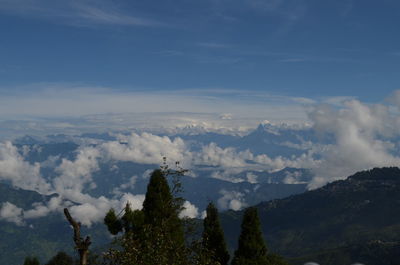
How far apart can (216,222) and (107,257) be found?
147 feet

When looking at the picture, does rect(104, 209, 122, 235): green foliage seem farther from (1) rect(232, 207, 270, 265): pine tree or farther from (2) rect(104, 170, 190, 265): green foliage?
(1) rect(232, 207, 270, 265): pine tree

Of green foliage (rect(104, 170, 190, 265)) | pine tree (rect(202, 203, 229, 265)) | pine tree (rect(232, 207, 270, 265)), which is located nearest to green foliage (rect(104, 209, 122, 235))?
green foliage (rect(104, 170, 190, 265))

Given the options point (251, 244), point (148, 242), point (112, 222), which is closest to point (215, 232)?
point (251, 244)

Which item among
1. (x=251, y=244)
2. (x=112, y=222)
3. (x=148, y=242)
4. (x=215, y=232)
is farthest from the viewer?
Result: (x=215, y=232)

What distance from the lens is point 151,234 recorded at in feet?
101

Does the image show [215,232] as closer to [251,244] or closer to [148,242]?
[251,244]

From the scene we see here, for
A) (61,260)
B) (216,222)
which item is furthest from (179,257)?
(61,260)

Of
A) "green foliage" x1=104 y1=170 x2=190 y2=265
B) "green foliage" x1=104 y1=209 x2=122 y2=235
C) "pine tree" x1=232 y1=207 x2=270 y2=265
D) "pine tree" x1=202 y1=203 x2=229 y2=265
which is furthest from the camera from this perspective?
"pine tree" x1=202 y1=203 x2=229 y2=265

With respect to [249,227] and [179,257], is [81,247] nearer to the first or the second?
[179,257]

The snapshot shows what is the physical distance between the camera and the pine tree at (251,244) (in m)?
60.6

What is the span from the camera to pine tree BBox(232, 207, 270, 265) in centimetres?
6059

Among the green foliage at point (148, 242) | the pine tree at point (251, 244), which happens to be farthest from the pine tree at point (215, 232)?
the green foliage at point (148, 242)

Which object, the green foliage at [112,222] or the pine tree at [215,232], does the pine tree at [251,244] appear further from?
the green foliage at [112,222]

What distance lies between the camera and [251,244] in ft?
200
